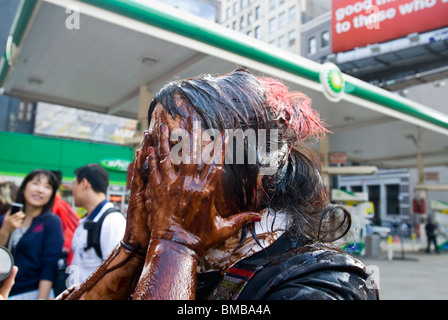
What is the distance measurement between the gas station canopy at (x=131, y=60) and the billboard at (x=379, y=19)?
2.72 meters

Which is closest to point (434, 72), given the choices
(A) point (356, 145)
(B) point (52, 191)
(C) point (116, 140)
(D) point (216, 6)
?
(A) point (356, 145)

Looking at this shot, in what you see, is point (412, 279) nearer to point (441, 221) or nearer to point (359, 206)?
point (359, 206)

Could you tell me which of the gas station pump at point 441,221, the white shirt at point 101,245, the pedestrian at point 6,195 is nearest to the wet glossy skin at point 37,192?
the white shirt at point 101,245

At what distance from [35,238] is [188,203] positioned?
2.70 m

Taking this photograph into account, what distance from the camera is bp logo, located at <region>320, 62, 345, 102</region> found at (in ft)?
20.2

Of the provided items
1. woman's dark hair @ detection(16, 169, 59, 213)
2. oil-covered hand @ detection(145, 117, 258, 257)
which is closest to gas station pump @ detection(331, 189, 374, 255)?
woman's dark hair @ detection(16, 169, 59, 213)

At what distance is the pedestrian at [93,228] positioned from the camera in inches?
104

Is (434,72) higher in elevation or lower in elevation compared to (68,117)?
higher

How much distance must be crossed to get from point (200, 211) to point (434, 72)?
20.8 metres

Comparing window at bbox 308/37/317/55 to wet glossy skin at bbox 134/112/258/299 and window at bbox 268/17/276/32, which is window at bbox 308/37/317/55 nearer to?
window at bbox 268/17/276/32

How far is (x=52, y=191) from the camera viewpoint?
3.25 metres

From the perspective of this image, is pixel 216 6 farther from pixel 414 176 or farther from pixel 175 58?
pixel 414 176

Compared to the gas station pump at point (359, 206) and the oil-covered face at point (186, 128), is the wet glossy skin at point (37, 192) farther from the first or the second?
the gas station pump at point (359, 206)

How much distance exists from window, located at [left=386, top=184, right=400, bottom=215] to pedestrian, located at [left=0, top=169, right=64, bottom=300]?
121 feet
